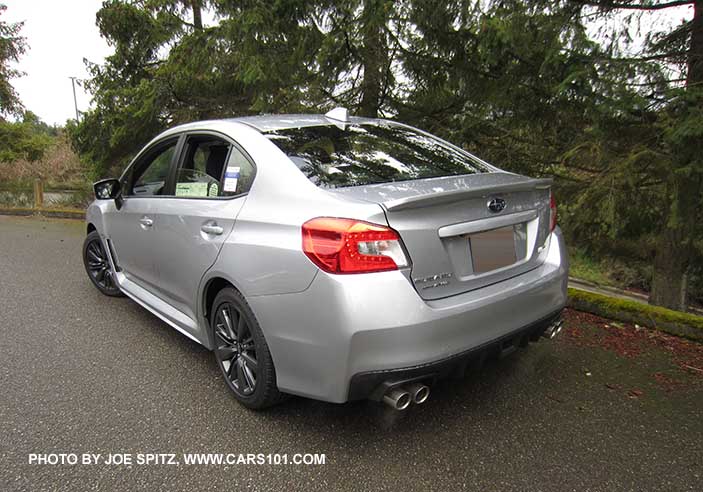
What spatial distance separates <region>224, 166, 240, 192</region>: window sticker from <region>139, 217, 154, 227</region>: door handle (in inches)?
33.9

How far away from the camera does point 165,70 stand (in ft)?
26.7

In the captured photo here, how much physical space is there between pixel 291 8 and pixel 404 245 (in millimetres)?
4041

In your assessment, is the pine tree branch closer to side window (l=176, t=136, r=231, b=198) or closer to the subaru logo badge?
the subaru logo badge

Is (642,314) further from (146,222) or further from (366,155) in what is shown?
(146,222)

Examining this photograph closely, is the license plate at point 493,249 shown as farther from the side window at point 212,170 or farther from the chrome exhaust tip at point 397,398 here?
the side window at point 212,170

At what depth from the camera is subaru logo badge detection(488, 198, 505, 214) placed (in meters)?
2.27

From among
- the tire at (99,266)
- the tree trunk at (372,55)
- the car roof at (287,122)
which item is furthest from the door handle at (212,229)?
the tree trunk at (372,55)

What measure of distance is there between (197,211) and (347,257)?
1221mm

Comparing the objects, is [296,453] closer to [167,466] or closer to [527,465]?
[167,466]

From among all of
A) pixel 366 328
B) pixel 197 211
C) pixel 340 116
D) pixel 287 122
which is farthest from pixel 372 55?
pixel 366 328

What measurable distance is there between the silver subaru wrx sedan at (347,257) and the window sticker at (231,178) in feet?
0.03

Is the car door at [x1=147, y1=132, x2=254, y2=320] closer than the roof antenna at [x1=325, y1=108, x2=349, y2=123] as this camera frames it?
Yes

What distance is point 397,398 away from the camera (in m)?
2.02

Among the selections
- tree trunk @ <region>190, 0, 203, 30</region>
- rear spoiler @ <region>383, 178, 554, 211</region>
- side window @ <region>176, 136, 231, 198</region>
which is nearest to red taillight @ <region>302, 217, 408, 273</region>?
rear spoiler @ <region>383, 178, 554, 211</region>
